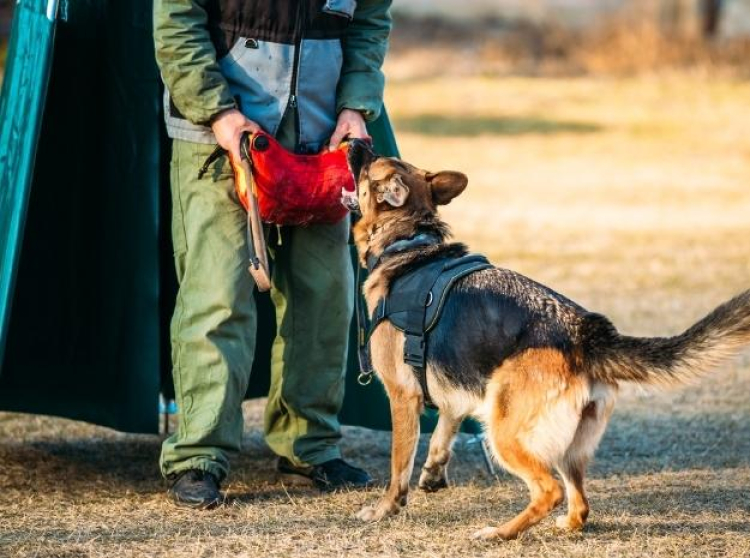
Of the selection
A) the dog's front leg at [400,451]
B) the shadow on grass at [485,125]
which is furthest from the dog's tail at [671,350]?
the shadow on grass at [485,125]

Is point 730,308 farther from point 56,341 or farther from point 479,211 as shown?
point 479,211

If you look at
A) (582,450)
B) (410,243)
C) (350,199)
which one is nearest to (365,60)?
(350,199)

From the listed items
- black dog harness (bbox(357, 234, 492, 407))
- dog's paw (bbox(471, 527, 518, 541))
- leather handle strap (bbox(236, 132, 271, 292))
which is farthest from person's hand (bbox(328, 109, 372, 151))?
dog's paw (bbox(471, 527, 518, 541))

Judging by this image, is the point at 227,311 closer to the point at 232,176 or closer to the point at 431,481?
the point at 232,176

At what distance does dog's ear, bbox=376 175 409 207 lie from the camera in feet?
17.9

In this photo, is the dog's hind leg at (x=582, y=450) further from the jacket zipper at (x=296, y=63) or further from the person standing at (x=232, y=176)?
the jacket zipper at (x=296, y=63)

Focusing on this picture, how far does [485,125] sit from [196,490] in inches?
706

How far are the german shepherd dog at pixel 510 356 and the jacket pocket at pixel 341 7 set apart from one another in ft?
1.96

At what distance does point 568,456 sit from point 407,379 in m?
0.72

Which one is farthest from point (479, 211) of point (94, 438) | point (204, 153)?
point (204, 153)

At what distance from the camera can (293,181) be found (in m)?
5.51

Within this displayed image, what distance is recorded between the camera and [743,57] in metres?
27.2

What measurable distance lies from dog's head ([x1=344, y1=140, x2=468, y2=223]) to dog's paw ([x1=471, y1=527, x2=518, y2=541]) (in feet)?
4.40

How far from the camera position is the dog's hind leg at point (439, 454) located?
573cm
